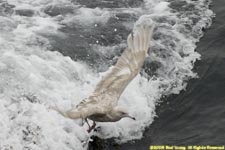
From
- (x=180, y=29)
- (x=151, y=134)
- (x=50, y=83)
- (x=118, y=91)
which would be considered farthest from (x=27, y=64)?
(x=180, y=29)

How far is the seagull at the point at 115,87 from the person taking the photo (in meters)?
7.39

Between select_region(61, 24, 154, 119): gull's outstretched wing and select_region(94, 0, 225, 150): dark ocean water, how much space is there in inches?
26.2

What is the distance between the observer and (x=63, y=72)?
30.2 ft

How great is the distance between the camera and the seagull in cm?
739

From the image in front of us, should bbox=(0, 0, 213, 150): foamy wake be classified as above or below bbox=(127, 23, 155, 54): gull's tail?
below

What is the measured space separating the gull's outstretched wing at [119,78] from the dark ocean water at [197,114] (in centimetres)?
67

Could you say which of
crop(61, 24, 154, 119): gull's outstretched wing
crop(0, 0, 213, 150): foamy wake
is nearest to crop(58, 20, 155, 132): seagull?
crop(61, 24, 154, 119): gull's outstretched wing

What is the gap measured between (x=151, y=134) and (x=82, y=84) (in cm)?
175

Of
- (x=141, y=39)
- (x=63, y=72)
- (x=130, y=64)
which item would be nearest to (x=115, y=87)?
(x=130, y=64)

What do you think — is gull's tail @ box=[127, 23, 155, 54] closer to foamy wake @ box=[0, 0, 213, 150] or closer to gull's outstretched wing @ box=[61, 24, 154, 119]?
gull's outstretched wing @ box=[61, 24, 154, 119]

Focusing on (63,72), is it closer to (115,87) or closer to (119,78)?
(119,78)

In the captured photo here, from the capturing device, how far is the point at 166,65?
32.4 ft

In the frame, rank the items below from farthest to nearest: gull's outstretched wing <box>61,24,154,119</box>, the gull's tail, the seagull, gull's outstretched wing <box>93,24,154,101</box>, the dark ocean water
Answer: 1. the gull's tail
2. gull's outstretched wing <box>93,24,154,101</box>
3. the dark ocean water
4. gull's outstretched wing <box>61,24,154,119</box>
5. the seagull

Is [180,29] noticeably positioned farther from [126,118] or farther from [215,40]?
[126,118]
